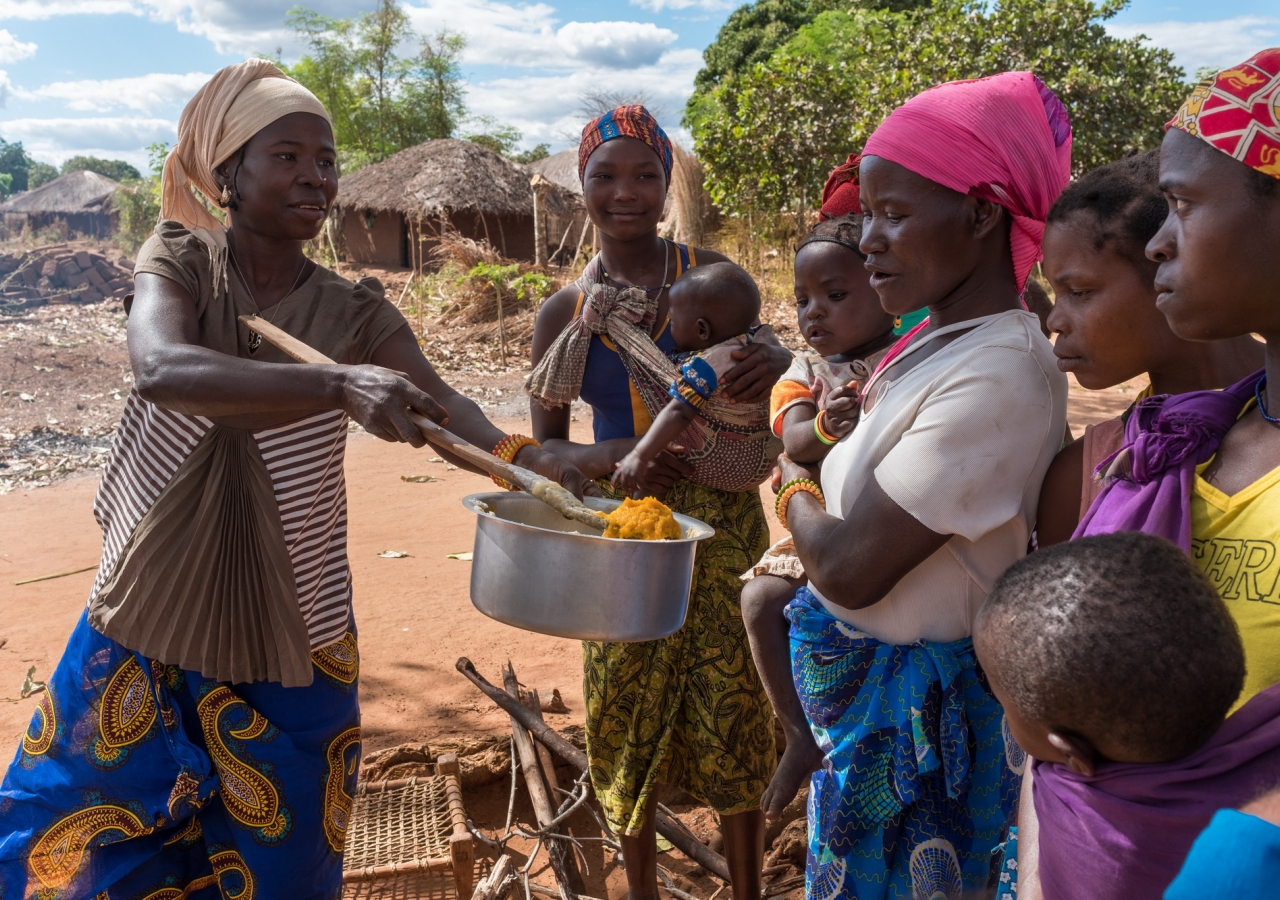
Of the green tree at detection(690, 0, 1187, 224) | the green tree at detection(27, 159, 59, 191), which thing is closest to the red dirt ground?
the green tree at detection(690, 0, 1187, 224)

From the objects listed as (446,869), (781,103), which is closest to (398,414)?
(446,869)

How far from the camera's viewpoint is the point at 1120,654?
103 cm

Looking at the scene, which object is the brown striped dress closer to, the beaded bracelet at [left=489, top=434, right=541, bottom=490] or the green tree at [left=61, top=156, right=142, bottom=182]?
the beaded bracelet at [left=489, top=434, right=541, bottom=490]

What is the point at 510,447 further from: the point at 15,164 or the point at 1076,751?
the point at 15,164

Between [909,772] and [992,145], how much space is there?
1104 mm

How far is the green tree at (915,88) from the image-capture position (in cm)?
1133

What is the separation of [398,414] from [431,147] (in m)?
21.7

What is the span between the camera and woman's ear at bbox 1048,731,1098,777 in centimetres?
108

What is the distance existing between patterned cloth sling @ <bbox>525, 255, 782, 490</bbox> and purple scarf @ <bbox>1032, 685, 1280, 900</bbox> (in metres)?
1.51

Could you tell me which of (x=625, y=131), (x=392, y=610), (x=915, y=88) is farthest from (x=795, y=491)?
(x=915, y=88)

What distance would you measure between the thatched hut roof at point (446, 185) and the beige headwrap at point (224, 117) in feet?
59.5

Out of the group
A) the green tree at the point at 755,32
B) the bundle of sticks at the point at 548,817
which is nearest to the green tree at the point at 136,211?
the green tree at the point at 755,32

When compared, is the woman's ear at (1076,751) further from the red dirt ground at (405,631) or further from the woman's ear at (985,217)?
the red dirt ground at (405,631)

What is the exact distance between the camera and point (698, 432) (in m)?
2.57
